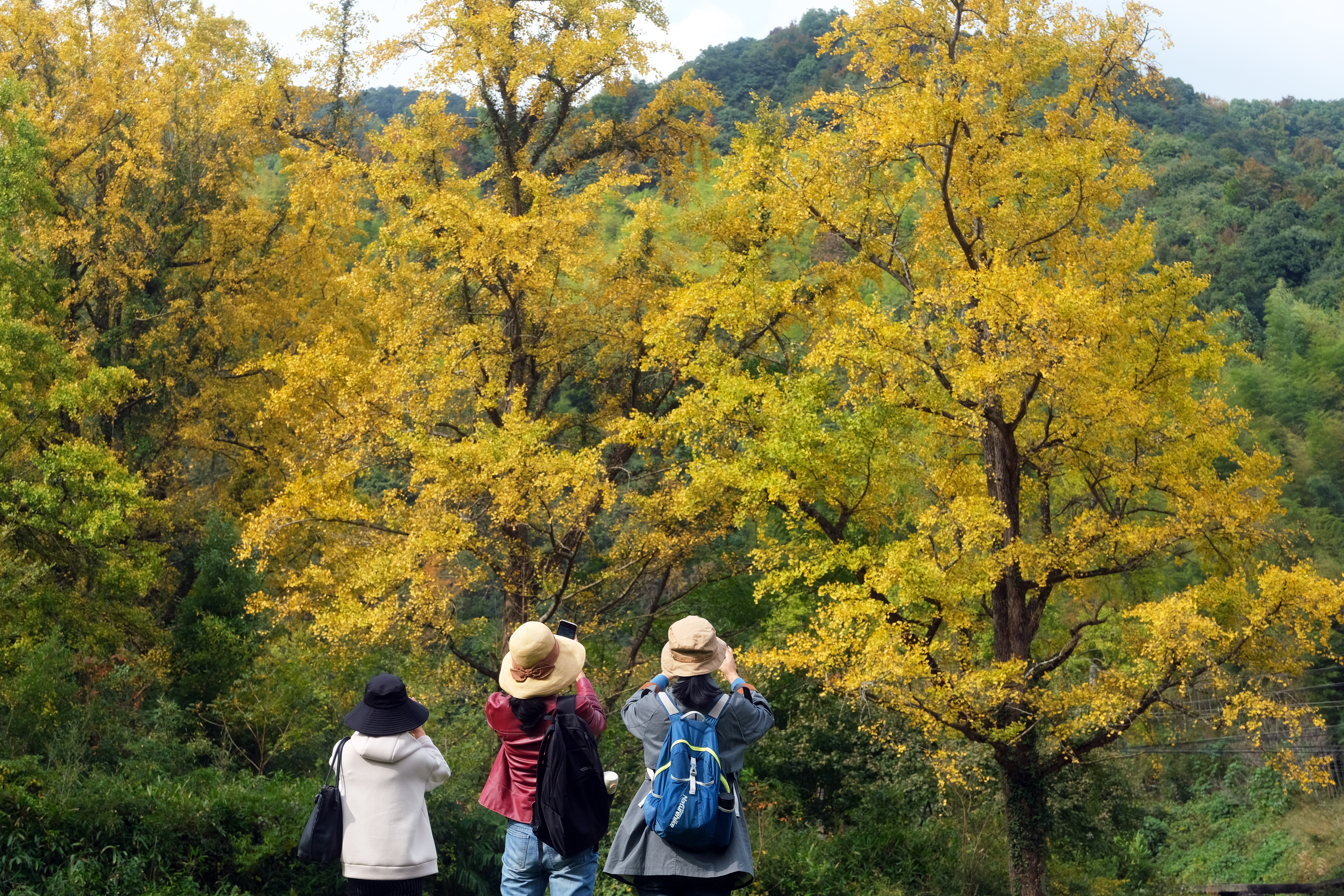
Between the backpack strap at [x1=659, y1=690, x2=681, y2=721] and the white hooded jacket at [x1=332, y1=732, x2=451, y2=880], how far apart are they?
1095mm

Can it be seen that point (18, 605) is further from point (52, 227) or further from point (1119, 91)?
point (1119, 91)

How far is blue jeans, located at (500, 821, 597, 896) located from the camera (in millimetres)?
4238

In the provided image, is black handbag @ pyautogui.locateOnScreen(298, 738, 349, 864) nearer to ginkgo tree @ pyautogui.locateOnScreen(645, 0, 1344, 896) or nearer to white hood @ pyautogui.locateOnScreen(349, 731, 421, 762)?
white hood @ pyautogui.locateOnScreen(349, 731, 421, 762)

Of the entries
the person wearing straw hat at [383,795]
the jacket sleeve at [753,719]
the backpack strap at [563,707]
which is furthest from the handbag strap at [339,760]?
the jacket sleeve at [753,719]

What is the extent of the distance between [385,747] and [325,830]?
401 mm

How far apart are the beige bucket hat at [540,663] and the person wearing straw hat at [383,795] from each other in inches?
18.9

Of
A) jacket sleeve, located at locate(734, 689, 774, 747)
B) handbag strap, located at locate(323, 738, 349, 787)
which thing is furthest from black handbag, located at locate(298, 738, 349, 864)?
jacket sleeve, located at locate(734, 689, 774, 747)

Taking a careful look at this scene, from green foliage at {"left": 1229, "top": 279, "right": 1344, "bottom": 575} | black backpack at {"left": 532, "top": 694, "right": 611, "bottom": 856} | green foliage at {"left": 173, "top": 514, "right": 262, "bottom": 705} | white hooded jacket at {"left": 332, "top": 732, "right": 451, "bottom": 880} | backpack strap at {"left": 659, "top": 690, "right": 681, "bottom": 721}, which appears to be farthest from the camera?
green foliage at {"left": 1229, "top": 279, "right": 1344, "bottom": 575}

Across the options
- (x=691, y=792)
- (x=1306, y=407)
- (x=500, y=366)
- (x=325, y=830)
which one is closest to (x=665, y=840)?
(x=691, y=792)

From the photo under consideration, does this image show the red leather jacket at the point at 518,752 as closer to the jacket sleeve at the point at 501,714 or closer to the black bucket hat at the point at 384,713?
the jacket sleeve at the point at 501,714

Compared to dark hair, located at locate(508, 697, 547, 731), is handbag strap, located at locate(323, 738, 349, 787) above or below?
below

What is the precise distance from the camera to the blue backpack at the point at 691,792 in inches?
145

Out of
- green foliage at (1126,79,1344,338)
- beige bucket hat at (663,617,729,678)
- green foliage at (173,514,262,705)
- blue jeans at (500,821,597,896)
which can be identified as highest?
green foliage at (1126,79,1344,338)

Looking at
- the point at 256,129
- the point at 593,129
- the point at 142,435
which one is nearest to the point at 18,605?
the point at 142,435
